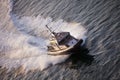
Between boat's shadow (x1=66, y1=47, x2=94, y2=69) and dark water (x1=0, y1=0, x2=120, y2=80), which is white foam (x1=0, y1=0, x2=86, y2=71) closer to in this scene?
boat's shadow (x1=66, y1=47, x2=94, y2=69)

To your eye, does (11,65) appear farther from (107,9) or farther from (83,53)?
(107,9)

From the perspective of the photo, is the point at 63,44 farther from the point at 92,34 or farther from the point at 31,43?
the point at 31,43

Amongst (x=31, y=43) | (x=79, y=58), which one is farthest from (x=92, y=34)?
(x=31, y=43)

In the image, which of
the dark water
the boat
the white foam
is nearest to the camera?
the dark water

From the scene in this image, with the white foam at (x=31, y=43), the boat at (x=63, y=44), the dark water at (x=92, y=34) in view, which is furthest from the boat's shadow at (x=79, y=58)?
the white foam at (x=31, y=43)

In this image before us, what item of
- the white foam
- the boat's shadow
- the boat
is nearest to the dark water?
the boat's shadow

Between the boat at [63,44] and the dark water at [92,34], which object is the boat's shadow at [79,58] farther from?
the boat at [63,44]

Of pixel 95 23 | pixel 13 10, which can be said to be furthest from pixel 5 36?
pixel 95 23
